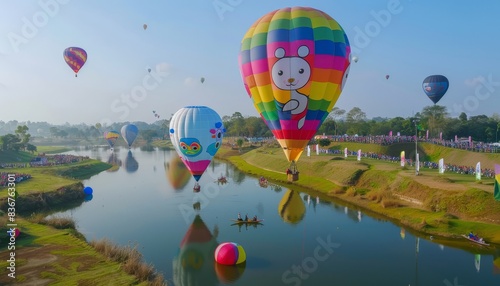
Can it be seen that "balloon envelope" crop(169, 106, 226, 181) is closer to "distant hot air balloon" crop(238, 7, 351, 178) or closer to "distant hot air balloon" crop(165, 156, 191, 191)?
"distant hot air balloon" crop(238, 7, 351, 178)

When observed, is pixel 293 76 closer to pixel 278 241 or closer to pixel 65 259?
pixel 278 241

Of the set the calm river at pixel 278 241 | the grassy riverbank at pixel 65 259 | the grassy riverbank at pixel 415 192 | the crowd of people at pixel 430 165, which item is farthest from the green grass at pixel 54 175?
the crowd of people at pixel 430 165

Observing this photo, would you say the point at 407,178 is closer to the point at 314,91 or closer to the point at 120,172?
the point at 314,91

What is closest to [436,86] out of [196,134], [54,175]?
[196,134]

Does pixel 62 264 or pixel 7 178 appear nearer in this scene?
pixel 62 264

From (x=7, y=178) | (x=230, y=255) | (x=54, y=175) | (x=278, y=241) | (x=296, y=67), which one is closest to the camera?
(x=230, y=255)

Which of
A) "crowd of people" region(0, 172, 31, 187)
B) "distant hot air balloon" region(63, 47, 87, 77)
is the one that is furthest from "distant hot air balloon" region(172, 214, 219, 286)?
"distant hot air balloon" region(63, 47, 87, 77)

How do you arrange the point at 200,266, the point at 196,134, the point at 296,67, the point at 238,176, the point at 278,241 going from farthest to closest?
the point at 238,176, the point at 196,134, the point at 296,67, the point at 278,241, the point at 200,266

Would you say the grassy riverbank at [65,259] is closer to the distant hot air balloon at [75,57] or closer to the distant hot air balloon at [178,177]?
the distant hot air balloon at [178,177]
